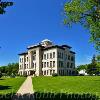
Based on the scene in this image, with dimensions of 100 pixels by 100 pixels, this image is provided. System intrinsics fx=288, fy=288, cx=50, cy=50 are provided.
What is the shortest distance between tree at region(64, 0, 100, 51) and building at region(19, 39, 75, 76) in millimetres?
63851

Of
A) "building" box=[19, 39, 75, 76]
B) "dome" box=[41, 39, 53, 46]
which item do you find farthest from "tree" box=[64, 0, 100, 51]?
"dome" box=[41, 39, 53, 46]

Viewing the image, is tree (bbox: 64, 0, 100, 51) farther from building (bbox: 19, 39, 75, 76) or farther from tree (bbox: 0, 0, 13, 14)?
building (bbox: 19, 39, 75, 76)

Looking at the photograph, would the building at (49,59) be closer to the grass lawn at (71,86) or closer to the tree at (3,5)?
the grass lawn at (71,86)

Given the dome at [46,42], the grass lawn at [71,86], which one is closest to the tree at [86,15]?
the grass lawn at [71,86]

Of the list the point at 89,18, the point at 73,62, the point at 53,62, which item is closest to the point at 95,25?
the point at 89,18

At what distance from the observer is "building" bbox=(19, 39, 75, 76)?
105 metres

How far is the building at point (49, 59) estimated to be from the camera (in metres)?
105

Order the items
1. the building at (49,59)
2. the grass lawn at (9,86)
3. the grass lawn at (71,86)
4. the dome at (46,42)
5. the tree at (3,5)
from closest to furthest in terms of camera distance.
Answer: the tree at (3,5)
the grass lawn at (9,86)
the grass lawn at (71,86)
the building at (49,59)
the dome at (46,42)

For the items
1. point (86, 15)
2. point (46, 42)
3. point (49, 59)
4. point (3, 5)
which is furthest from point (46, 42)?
point (3, 5)

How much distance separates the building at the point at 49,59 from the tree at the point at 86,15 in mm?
63851

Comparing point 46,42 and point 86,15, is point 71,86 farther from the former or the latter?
point 46,42

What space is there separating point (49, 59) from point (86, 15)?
69.0 metres

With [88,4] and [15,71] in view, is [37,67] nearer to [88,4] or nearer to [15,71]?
[15,71]

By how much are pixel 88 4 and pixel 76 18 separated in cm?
261
